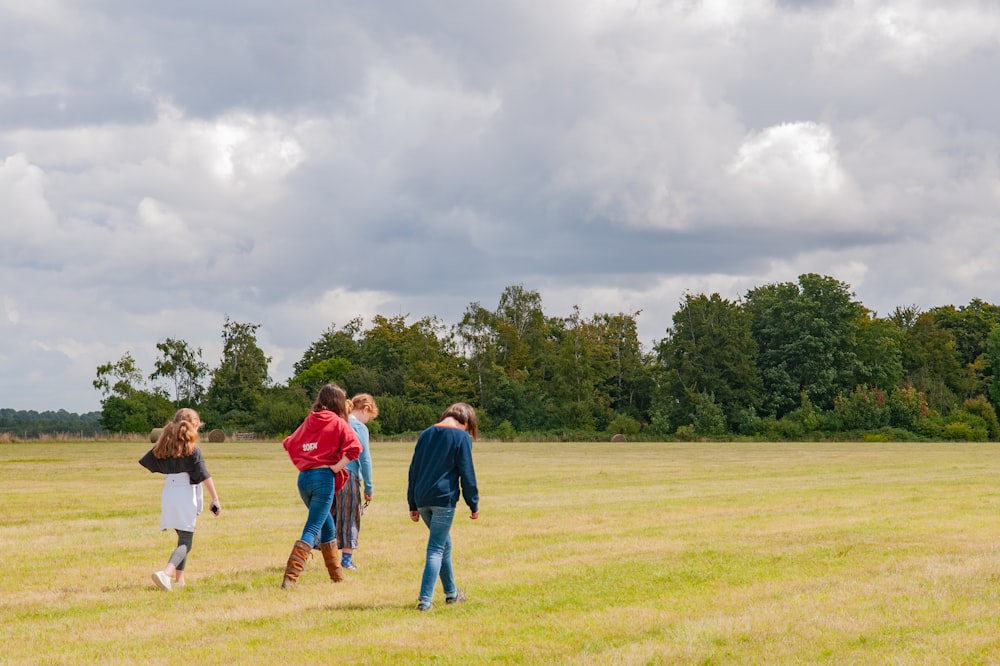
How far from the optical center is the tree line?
3563 inches

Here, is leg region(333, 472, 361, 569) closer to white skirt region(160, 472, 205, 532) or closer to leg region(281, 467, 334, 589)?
leg region(281, 467, 334, 589)

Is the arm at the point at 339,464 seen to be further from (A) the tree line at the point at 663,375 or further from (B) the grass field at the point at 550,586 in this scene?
(A) the tree line at the point at 663,375

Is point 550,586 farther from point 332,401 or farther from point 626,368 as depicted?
point 626,368

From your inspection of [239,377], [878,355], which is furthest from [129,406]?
[878,355]

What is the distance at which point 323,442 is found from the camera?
11.8 metres

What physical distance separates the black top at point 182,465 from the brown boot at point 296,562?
1370 mm

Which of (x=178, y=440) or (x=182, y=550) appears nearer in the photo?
(x=178, y=440)

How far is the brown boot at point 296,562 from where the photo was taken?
38.5ft

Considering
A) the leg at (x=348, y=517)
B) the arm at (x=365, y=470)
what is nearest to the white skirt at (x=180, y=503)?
the leg at (x=348, y=517)

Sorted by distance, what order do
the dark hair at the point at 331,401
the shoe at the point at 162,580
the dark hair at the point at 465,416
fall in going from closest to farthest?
the dark hair at the point at 465,416 < the shoe at the point at 162,580 < the dark hair at the point at 331,401

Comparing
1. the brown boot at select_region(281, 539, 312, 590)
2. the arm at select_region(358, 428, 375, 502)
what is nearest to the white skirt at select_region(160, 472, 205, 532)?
the brown boot at select_region(281, 539, 312, 590)

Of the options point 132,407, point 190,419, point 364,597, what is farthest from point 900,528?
point 132,407

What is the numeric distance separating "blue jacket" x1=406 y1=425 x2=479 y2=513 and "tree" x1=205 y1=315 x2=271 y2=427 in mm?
101515

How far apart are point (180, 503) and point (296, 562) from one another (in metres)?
1.57
